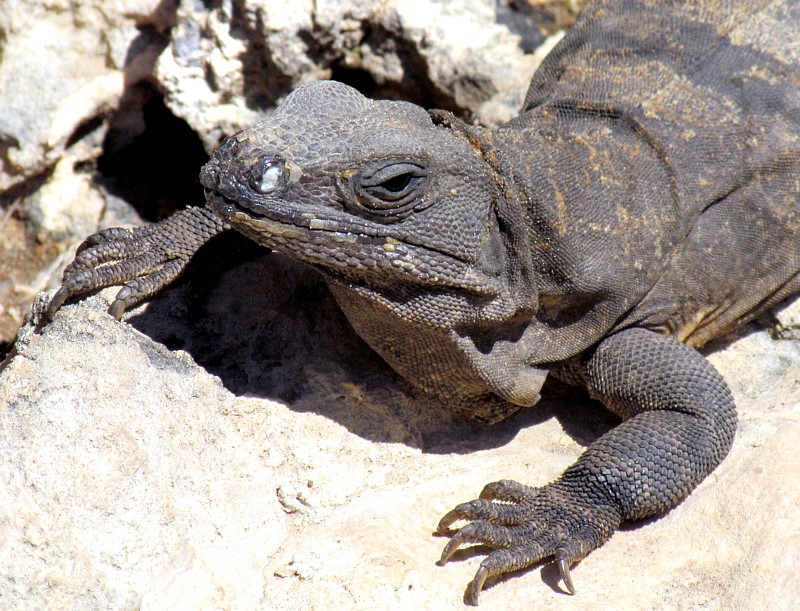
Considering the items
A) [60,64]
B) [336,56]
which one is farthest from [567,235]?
[60,64]

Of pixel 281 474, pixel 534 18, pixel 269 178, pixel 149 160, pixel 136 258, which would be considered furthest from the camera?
pixel 534 18

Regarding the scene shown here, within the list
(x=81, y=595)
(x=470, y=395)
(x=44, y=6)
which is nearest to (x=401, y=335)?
(x=470, y=395)

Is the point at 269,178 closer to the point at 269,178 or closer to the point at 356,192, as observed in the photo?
the point at 269,178

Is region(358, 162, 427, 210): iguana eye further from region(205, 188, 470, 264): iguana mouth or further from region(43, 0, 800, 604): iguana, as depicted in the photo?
region(205, 188, 470, 264): iguana mouth

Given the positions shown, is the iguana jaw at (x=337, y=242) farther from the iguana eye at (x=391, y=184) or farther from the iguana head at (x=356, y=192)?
the iguana eye at (x=391, y=184)

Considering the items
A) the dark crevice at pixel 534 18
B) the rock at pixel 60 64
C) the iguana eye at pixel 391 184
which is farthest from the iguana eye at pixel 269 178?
the dark crevice at pixel 534 18

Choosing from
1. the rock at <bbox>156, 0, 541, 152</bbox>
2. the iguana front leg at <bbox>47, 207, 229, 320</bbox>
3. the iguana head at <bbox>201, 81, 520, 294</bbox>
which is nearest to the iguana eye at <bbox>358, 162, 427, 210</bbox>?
the iguana head at <bbox>201, 81, 520, 294</bbox>
